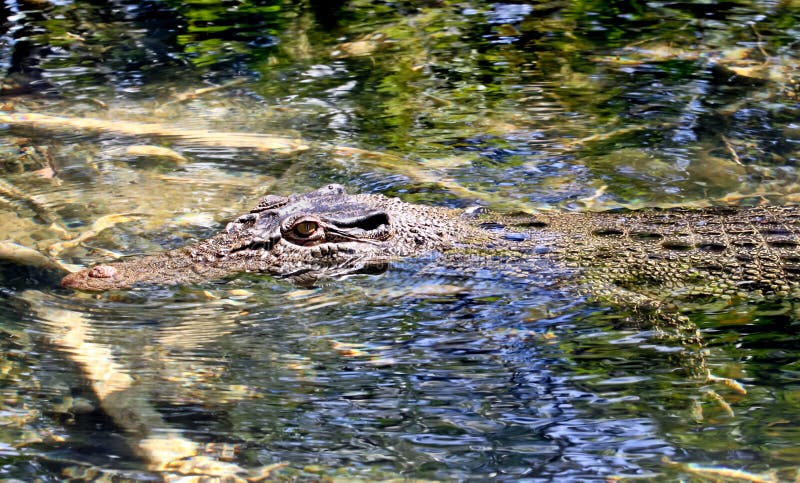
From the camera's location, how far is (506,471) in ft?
10.4

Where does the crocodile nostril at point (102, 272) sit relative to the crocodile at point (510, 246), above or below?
above

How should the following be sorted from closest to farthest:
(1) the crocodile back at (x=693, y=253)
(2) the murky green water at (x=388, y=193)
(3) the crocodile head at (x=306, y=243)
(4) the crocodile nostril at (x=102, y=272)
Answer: (2) the murky green water at (x=388, y=193) → (1) the crocodile back at (x=693, y=253) → (4) the crocodile nostril at (x=102, y=272) → (3) the crocodile head at (x=306, y=243)

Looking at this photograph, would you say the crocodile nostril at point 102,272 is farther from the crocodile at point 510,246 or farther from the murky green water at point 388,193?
the murky green water at point 388,193

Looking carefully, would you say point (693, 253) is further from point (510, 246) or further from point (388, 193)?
point (388, 193)

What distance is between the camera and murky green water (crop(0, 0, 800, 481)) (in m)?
3.38

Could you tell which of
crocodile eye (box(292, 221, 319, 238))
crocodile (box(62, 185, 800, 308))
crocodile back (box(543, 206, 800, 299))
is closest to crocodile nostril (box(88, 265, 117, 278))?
crocodile (box(62, 185, 800, 308))

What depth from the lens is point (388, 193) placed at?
5.73 meters

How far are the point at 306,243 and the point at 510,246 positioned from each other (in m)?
1.17

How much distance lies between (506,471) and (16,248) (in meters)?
3.32

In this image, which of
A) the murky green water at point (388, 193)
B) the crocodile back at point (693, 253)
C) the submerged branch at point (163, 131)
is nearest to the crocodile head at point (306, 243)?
the murky green water at point (388, 193)

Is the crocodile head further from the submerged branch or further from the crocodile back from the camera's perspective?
the submerged branch

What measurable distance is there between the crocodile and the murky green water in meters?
0.14

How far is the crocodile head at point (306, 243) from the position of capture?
15.4 feet

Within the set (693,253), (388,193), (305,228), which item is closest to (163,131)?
(388,193)
